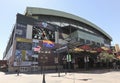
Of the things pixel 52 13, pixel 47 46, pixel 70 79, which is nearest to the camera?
pixel 70 79

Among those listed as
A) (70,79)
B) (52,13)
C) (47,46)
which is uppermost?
(52,13)

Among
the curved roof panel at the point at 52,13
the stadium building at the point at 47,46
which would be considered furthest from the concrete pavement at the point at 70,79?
A: the curved roof panel at the point at 52,13

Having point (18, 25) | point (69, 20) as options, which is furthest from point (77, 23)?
point (18, 25)

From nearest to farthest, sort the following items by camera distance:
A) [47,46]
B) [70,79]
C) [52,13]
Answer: [70,79]
[47,46]
[52,13]

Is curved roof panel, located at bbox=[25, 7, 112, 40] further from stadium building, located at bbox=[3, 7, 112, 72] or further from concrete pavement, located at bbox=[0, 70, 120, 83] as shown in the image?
concrete pavement, located at bbox=[0, 70, 120, 83]

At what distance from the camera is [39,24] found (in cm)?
6412

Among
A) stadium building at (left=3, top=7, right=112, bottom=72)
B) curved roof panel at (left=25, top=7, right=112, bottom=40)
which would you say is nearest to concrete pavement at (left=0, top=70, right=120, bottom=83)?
stadium building at (left=3, top=7, right=112, bottom=72)

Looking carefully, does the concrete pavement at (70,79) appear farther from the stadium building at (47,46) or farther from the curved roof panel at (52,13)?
the curved roof panel at (52,13)

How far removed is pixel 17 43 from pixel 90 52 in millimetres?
25052

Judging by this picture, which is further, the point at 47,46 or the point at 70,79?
the point at 47,46

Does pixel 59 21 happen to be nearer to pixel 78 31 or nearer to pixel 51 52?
pixel 78 31

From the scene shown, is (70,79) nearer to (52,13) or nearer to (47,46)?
(47,46)

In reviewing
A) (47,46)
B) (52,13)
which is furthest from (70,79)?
(52,13)

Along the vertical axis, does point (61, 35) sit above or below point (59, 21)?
below
